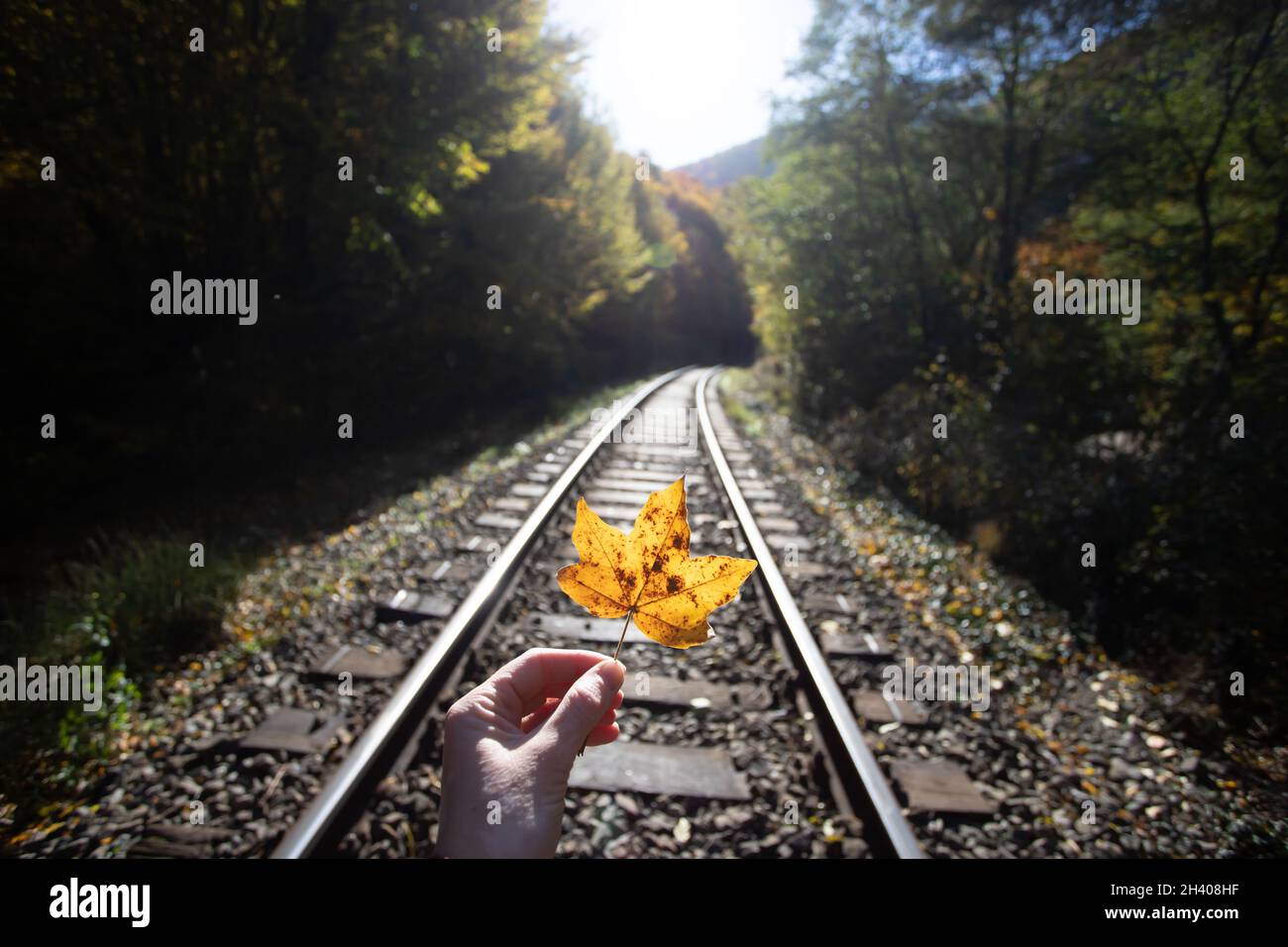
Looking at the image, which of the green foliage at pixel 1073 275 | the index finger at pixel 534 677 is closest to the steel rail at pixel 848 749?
the index finger at pixel 534 677

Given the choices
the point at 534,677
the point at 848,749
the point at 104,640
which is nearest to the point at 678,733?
the point at 848,749

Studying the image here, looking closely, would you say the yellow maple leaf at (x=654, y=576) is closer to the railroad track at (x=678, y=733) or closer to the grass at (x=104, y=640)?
the railroad track at (x=678, y=733)

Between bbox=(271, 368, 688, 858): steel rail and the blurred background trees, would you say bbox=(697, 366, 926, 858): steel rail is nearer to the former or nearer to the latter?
bbox=(271, 368, 688, 858): steel rail

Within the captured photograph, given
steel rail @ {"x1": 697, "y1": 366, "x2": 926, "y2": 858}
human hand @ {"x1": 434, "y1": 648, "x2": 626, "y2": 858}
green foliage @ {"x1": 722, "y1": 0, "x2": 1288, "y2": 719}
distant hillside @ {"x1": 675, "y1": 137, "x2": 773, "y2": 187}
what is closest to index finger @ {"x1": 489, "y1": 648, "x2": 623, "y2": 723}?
human hand @ {"x1": 434, "y1": 648, "x2": 626, "y2": 858}

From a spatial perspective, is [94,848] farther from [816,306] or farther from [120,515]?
[816,306]

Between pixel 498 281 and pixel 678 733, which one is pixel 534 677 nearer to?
pixel 678 733
